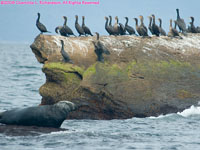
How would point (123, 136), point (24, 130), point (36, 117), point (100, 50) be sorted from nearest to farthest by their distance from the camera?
point (24, 130) → point (123, 136) → point (36, 117) → point (100, 50)

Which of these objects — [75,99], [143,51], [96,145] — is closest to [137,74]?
[143,51]

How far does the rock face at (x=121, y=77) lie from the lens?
66.0ft

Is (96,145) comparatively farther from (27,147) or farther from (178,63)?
(178,63)

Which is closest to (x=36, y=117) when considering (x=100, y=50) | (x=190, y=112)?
(x=100, y=50)

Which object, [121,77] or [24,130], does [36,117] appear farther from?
[121,77]

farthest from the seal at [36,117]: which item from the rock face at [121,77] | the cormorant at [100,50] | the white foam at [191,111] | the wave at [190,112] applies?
the white foam at [191,111]

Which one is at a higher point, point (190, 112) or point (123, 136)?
point (123, 136)

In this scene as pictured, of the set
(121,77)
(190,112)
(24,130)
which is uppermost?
(121,77)

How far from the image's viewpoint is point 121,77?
2050cm

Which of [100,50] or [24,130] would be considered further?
[100,50]

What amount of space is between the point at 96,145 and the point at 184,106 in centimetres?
664

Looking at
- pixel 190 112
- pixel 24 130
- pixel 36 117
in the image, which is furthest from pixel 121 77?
pixel 24 130

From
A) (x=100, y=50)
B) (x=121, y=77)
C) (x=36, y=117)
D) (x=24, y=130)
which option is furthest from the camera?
(x=100, y=50)

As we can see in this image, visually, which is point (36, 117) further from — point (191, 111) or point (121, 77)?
point (191, 111)
